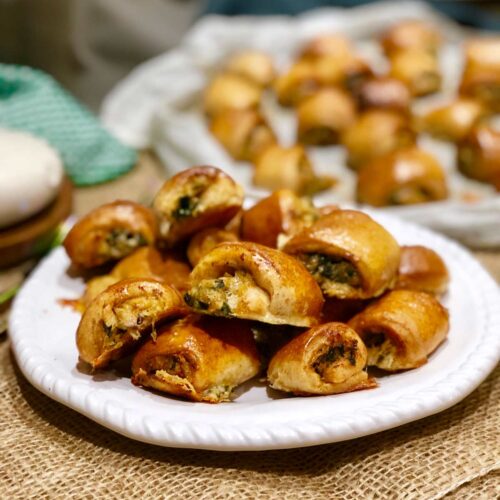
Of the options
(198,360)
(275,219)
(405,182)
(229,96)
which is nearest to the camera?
(198,360)

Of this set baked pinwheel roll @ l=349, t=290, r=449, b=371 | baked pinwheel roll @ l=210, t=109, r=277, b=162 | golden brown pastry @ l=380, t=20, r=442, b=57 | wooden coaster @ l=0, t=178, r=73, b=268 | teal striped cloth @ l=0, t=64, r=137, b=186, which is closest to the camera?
baked pinwheel roll @ l=349, t=290, r=449, b=371

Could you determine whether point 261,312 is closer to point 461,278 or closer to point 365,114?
point 461,278

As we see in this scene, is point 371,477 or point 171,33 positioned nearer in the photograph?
point 371,477

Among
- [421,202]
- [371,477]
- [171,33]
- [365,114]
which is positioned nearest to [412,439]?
[371,477]

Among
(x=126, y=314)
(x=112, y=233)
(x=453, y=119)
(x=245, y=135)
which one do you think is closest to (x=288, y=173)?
(x=245, y=135)

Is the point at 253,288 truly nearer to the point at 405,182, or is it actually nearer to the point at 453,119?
the point at 405,182

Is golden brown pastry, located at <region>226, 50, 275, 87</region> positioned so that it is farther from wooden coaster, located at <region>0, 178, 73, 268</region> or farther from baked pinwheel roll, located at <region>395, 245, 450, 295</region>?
baked pinwheel roll, located at <region>395, 245, 450, 295</region>

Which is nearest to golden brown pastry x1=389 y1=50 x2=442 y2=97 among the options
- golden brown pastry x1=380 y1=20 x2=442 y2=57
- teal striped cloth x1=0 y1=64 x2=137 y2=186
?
golden brown pastry x1=380 y1=20 x2=442 y2=57
